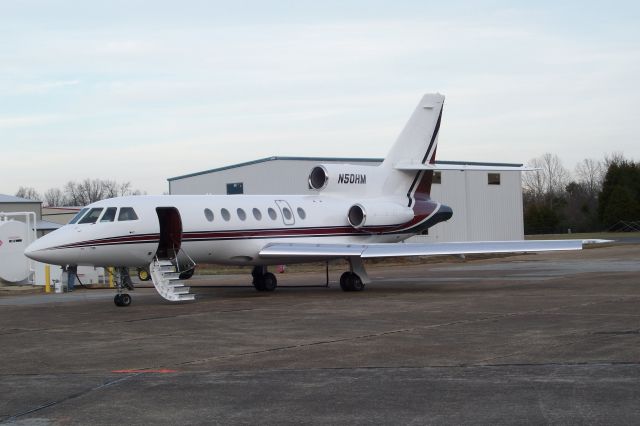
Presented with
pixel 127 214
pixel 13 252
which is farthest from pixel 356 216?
pixel 13 252

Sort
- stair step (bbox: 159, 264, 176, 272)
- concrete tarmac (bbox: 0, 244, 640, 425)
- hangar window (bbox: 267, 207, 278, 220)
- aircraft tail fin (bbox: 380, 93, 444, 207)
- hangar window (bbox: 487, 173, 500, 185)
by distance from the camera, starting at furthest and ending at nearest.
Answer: hangar window (bbox: 487, 173, 500, 185), aircraft tail fin (bbox: 380, 93, 444, 207), hangar window (bbox: 267, 207, 278, 220), stair step (bbox: 159, 264, 176, 272), concrete tarmac (bbox: 0, 244, 640, 425)

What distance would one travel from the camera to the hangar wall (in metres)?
45.0

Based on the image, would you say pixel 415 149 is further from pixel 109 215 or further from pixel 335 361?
pixel 335 361

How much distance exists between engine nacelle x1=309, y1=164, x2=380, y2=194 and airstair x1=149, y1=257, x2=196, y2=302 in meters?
6.86

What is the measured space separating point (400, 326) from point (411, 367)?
432cm

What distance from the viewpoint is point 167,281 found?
20.8m

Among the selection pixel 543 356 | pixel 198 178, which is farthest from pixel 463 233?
pixel 543 356

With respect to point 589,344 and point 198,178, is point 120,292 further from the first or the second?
point 198,178

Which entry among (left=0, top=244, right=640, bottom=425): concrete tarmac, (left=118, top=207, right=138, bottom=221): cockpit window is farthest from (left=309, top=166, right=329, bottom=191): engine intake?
(left=118, top=207, right=138, bottom=221): cockpit window

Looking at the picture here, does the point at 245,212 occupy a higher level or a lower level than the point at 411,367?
higher

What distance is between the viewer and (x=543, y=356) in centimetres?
1052

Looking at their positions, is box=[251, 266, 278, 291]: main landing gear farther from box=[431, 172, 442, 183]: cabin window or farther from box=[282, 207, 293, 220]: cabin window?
box=[431, 172, 442, 183]: cabin window

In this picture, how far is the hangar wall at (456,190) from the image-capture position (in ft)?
148

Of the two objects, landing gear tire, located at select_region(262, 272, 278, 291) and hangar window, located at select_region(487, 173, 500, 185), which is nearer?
landing gear tire, located at select_region(262, 272, 278, 291)
